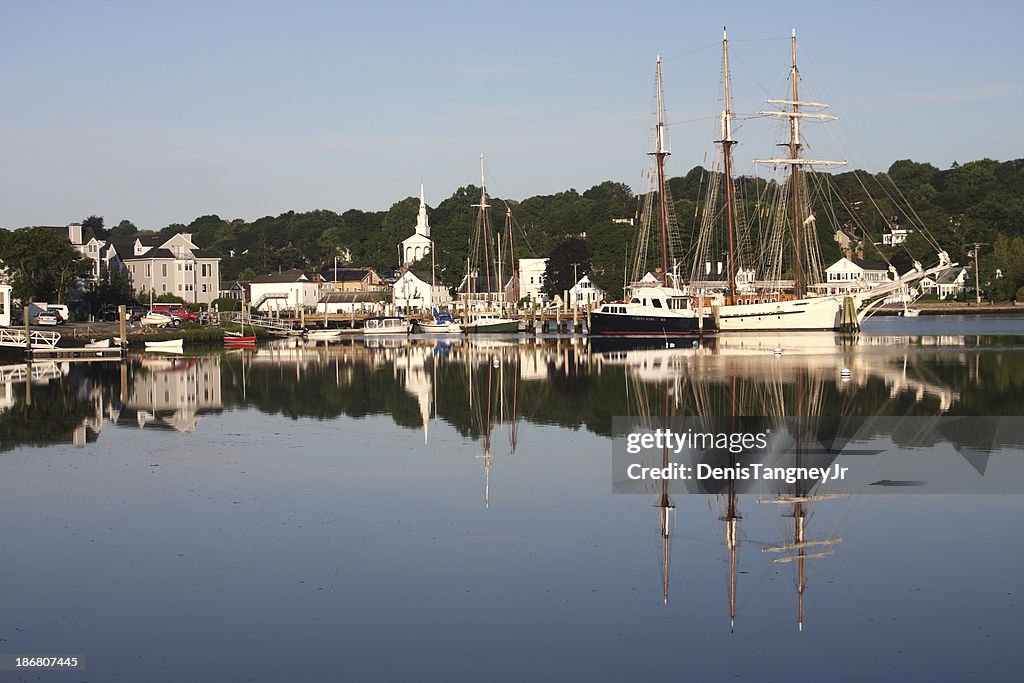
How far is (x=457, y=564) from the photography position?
610 inches

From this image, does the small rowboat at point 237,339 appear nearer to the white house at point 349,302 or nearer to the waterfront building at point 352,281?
the white house at point 349,302

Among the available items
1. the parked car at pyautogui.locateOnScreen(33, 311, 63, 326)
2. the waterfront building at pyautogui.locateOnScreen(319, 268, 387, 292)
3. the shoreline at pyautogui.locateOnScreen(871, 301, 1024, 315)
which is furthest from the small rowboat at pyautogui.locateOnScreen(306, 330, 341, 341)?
the waterfront building at pyautogui.locateOnScreen(319, 268, 387, 292)

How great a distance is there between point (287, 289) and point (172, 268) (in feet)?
99.3

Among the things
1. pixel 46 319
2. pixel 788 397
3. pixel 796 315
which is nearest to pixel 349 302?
pixel 46 319

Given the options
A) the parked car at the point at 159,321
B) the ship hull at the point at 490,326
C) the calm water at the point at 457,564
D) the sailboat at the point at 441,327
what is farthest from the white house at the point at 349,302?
the calm water at the point at 457,564

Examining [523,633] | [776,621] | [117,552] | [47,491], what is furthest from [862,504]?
[47,491]

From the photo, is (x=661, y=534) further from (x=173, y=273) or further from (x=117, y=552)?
(x=173, y=273)

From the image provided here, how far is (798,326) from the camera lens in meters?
85.1

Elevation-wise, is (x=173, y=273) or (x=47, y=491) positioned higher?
(x=173, y=273)

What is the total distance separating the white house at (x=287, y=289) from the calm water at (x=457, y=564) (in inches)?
4671

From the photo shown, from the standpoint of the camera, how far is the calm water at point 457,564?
11930mm

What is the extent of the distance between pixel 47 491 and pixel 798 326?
70165mm

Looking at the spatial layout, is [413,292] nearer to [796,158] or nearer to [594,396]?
[796,158]

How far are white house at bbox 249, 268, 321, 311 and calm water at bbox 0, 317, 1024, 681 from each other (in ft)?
389
